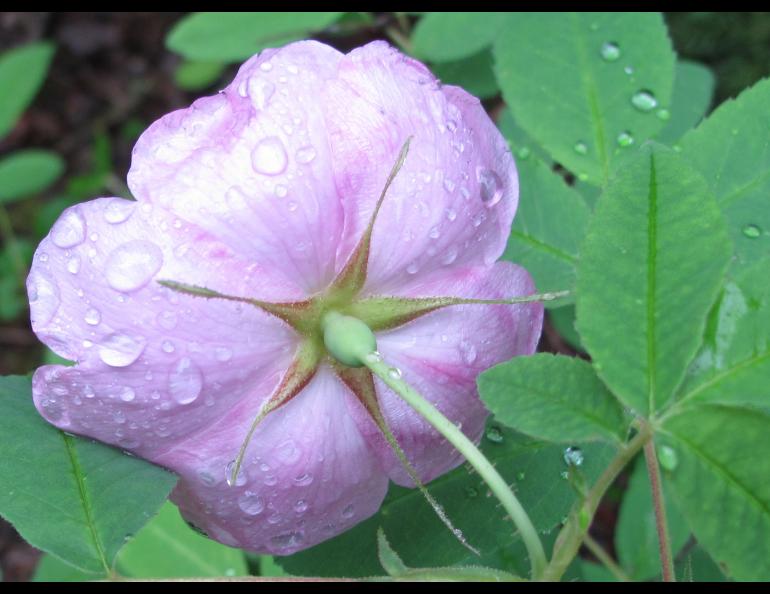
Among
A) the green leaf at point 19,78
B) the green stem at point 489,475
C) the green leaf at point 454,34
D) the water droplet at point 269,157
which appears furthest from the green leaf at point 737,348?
the green leaf at point 19,78

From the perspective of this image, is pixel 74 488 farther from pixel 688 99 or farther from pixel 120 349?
pixel 688 99

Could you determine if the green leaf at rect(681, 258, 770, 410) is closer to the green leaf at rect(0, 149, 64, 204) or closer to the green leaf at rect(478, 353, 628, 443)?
the green leaf at rect(478, 353, 628, 443)

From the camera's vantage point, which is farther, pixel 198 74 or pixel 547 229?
pixel 198 74

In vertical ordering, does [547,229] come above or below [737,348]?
below

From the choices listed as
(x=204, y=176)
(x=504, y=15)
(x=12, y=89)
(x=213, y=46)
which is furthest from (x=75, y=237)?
(x=12, y=89)

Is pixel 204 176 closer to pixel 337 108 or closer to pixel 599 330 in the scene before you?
pixel 337 108

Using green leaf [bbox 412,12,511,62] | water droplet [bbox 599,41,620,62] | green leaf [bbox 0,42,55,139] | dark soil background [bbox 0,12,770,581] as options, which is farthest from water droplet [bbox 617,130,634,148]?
dark soil background [bbox 0,12,770,581]

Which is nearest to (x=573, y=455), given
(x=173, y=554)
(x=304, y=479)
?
(x=304, y=479)
